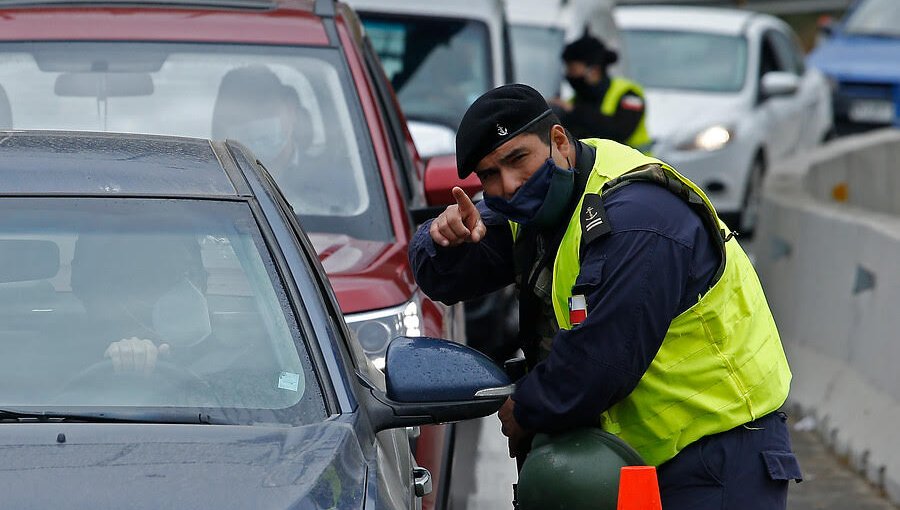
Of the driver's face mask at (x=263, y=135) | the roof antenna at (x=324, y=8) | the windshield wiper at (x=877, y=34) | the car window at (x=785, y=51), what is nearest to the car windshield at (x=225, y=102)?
the driver's face mask at (x=263, y=135)

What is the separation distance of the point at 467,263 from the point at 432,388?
866 millimetres

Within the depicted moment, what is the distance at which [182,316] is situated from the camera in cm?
360

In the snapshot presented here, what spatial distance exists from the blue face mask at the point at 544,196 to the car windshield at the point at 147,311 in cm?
60

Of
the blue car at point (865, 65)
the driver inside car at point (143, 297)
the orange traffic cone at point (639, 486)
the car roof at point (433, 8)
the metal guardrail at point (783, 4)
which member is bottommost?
the metal guardrail at point (783, 4)

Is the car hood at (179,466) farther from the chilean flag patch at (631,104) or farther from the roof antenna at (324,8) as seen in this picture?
the chilean flag patch at (631,104)

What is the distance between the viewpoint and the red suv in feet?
18.5

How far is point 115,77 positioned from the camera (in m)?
5.87

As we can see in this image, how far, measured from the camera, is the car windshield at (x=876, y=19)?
17.9m

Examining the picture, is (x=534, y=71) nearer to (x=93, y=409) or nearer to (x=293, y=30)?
(x=293, y=30)

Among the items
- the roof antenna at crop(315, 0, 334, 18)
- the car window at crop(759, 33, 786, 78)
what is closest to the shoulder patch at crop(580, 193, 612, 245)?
the roof antenna at crop(315, 0, 334, 18)

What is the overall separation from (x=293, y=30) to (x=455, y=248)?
2.13m

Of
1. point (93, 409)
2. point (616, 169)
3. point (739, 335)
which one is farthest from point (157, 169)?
point (739, 335)

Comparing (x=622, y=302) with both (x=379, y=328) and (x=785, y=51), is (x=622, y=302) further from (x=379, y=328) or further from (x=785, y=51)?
(x=785, y=51)

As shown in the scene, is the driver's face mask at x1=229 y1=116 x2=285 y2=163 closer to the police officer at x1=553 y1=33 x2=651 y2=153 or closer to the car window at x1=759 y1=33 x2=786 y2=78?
the police officer at x1=553 y1=33 x2=651 y2=153
